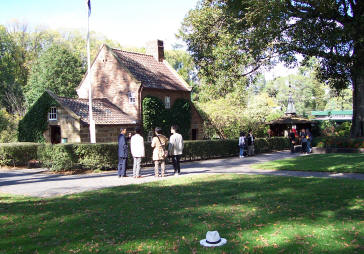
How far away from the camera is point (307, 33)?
19.2 meters

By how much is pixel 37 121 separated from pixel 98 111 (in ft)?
15.2

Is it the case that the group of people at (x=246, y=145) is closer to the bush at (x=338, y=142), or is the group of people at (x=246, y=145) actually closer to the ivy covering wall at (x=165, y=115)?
the bush at (x=338, y=142)

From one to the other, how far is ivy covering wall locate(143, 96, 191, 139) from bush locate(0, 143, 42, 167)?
11.5 metres

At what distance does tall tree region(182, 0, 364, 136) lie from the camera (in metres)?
18.3

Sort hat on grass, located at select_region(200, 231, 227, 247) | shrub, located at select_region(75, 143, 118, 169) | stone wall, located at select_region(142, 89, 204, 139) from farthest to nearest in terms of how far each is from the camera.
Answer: stone wall, located at select_region(142, 89, 204, 139) < shrub, located at select_region(75, 143, 118, 169) < hat on grass, located at select_region(200, 231, 227, 247)

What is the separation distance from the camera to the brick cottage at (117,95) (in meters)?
25.6

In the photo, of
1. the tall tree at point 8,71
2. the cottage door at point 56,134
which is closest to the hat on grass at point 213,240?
the cottage door at point 56,134

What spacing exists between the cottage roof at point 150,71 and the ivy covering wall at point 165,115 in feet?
4.68

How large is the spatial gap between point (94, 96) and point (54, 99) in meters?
7.98

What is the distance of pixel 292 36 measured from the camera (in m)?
19.8

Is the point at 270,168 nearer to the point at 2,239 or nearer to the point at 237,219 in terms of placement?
Answer: the point at 237,219

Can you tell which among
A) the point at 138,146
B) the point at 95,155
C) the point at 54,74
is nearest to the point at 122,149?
the point at 138,146

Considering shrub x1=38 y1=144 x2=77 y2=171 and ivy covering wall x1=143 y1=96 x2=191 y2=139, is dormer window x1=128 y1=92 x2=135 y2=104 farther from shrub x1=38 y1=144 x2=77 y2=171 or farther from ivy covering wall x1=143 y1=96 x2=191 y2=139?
shrub x1=38 y1=144 x2=77 y2=171

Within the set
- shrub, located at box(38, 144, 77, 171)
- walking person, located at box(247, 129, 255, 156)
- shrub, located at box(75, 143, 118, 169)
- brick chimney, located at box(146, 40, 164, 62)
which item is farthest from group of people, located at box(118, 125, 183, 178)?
brick chimney, located at box(146, 40, 164, 62)
